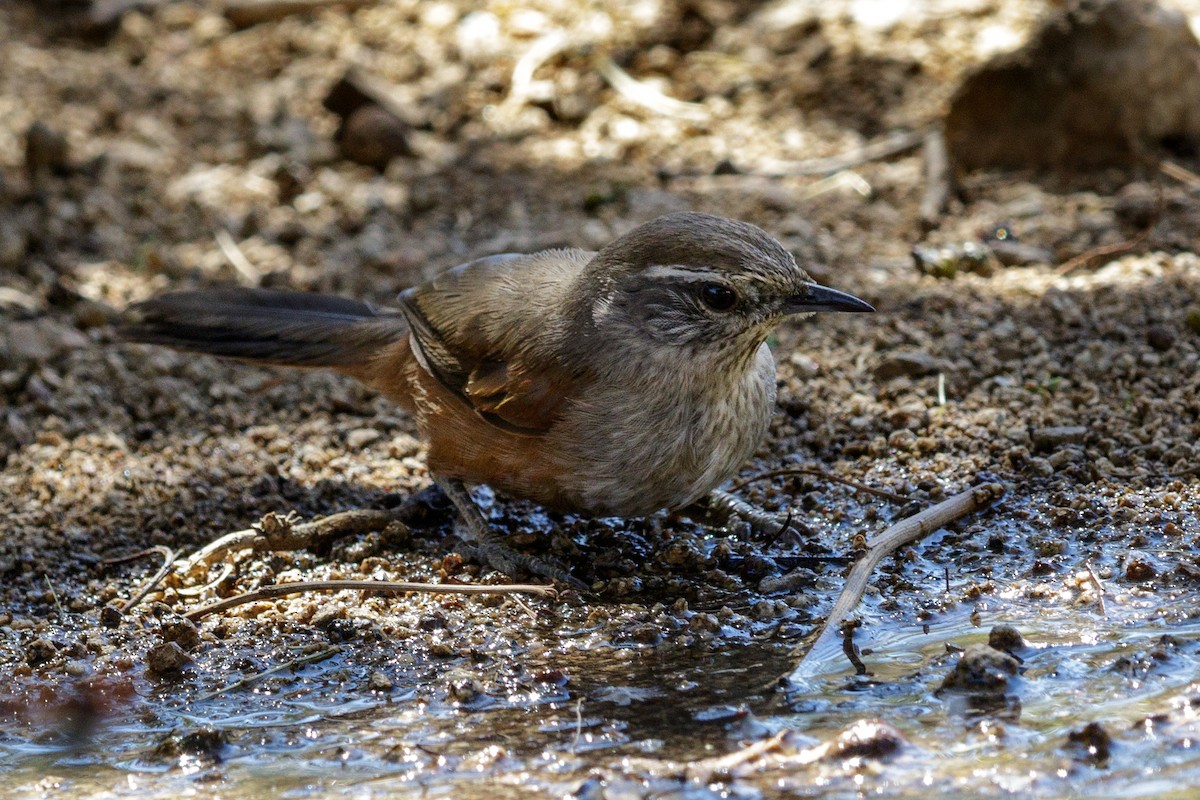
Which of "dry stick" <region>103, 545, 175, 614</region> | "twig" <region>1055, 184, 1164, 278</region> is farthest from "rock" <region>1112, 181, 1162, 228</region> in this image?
"dry stick" <region>103, 545, 175, 614</region>

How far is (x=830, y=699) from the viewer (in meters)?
4.33

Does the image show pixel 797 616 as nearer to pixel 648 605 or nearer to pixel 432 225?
pixel 648 605

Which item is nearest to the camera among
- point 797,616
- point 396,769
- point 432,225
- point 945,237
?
point 396,769

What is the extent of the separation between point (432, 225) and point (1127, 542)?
5.01 m

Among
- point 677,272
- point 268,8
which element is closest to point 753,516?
point 677,272

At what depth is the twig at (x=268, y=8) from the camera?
36.8 ft

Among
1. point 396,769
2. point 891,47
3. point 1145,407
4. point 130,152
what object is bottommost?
point 396,769

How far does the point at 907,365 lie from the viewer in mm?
6598

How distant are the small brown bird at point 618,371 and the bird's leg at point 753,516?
0.03 meters

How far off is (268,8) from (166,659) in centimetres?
762

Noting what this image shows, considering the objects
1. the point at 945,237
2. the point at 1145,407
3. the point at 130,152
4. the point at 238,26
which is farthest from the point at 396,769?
the point at 238,26

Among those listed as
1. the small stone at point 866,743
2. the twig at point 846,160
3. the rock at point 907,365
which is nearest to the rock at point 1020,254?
the rock at point 907,365

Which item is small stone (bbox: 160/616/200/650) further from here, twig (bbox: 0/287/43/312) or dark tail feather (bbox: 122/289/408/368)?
twig (bbox: 0/287/43/312)

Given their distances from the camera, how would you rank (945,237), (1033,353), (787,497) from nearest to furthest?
(787,497) < (1033,353) < (945,237)
